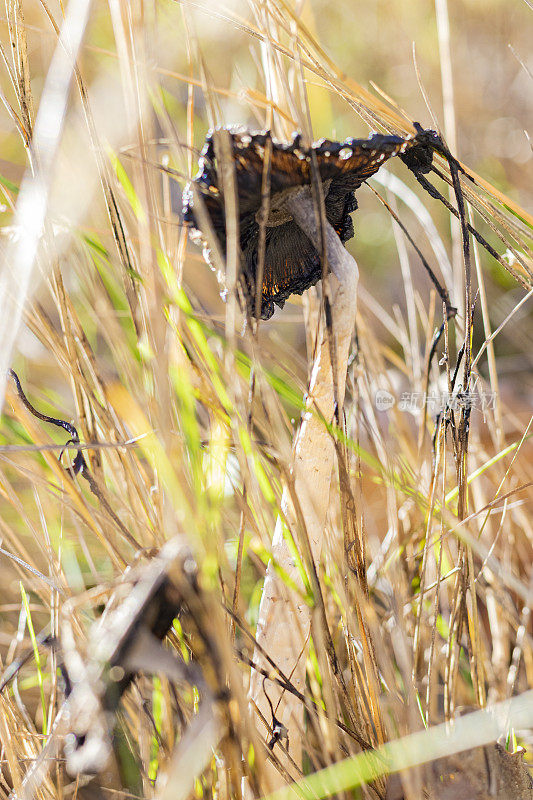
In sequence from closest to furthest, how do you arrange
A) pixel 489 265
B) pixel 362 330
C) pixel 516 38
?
1. pixel 362 330
2. pixel 489 265
3. pixel 516 38

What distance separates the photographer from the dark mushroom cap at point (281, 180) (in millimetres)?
431

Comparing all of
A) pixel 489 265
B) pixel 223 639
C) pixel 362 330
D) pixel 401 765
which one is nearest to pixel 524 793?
pixel 401 765

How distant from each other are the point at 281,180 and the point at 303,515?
9.6 inches

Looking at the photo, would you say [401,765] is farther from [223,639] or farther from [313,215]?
[313,215]

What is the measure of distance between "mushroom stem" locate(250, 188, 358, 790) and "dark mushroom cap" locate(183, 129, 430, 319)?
30 mm

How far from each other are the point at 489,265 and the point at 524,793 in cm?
121

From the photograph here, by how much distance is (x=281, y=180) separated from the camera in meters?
0.46

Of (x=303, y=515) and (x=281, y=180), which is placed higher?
(x=281, y=180)

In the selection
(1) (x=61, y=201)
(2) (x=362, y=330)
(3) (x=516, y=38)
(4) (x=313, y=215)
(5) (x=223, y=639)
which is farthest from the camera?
(3) (x=516, y=38)

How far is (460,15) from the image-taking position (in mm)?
1659

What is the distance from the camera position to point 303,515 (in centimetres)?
47

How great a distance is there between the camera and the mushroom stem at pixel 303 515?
1.53ft

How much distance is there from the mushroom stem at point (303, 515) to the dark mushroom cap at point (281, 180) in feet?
0.10

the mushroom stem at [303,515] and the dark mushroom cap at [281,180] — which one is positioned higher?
the dark mushroom cap at [281,180]
